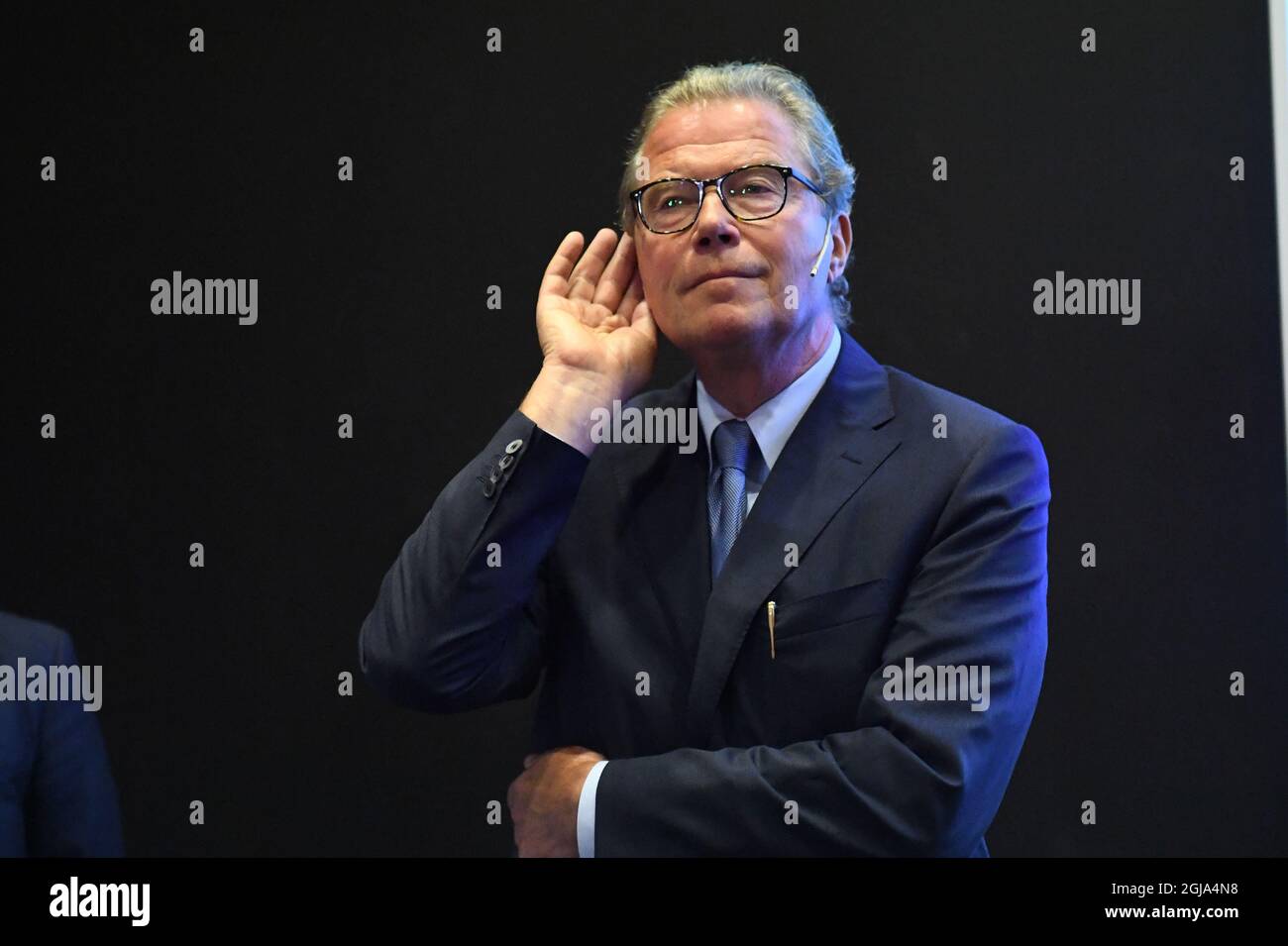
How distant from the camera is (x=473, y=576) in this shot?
1.76m

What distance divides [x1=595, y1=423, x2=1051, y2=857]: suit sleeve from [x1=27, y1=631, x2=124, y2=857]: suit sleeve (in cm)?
100

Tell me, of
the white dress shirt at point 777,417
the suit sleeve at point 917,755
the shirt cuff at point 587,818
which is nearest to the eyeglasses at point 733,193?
the white dress shirt at point 777,417

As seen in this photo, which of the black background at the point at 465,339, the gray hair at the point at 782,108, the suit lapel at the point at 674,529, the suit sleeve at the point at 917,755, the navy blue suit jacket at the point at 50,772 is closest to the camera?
the suit sleeve at the point at 917,755

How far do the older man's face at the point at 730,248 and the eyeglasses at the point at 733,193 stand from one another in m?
0.01

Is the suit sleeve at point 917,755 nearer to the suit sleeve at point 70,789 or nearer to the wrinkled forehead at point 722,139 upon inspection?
the wrinkled forehead at point 722,139

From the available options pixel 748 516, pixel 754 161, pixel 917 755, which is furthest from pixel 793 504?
pixel 754 161

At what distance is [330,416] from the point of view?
237 centimetres

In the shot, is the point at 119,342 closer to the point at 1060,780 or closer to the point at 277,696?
the point at 277,696

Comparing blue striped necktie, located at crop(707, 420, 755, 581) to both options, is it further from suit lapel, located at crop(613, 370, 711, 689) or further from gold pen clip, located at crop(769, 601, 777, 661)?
gold pen clip, located at crop(769, 601, 777, 661)

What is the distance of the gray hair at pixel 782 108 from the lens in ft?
6.46

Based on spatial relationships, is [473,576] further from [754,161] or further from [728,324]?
[754,161]

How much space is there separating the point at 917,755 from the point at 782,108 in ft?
3.34

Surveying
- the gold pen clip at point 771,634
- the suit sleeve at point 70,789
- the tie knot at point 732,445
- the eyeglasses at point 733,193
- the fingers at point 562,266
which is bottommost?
the suit sleeve at point 70,789
